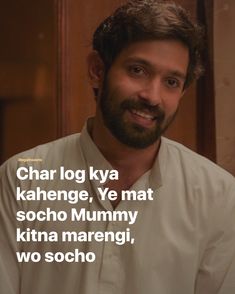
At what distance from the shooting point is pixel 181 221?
0.71 m

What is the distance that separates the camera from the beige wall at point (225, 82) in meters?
0.95

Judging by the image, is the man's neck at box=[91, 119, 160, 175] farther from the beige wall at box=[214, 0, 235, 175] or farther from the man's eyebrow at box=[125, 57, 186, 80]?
the beige wall at box=[214, 0, 235, 175]

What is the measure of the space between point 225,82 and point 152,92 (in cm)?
34

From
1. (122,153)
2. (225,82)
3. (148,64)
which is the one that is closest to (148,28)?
(148,64)

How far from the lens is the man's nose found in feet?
2.18

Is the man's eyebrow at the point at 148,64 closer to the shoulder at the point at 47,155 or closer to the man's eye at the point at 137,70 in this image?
the man's eye at the point at 137,70

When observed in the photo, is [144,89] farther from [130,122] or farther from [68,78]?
[68,78]

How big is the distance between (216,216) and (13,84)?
15.9 inches

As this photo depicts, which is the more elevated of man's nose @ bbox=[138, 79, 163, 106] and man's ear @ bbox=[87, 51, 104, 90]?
man's ear @ bbox=[87, 51, 104, 90]

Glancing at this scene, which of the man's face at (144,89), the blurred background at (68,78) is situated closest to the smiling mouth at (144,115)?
the man's face at (144,89)

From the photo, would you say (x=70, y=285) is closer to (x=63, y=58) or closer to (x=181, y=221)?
(x=181, y=221)

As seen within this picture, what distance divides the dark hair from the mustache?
0.24ft

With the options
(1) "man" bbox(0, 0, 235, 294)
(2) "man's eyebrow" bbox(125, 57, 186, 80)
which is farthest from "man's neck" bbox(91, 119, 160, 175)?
(2) "man's eyebrow" bbox(125, 57, 186, 80)

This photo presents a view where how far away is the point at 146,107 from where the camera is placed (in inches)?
26.2
